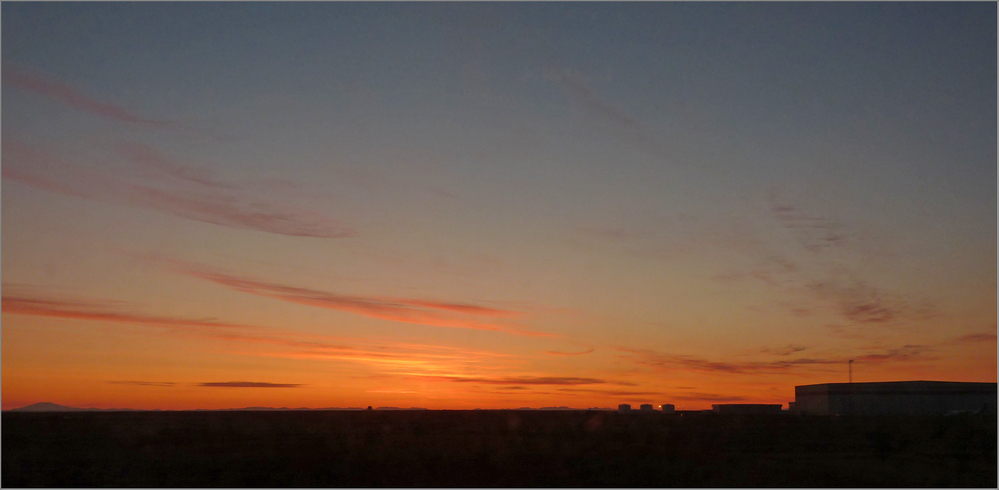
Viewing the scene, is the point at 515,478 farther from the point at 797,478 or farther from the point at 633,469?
the point at 797,478

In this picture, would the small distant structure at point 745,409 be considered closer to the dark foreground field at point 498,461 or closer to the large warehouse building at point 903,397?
the large warehouse building at point 903,397

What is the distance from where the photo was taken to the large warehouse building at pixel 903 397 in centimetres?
12719

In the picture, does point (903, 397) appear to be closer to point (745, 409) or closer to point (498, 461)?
point (745, 409)

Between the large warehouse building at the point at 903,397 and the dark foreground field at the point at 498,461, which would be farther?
the large warehouse building at the point at 903,397

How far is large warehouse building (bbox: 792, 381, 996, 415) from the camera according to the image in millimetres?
127188

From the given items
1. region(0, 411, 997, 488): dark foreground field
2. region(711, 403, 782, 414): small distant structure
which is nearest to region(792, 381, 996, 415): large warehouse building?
region(711, 403, 782, 414): small distant structure

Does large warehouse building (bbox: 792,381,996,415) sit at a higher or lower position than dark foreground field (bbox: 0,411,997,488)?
higher

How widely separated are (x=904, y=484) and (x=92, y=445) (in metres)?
48.6

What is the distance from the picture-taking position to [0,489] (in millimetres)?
30109

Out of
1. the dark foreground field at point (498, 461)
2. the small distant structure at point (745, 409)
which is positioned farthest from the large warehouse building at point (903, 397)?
the dark foreground field at point (498, 461)

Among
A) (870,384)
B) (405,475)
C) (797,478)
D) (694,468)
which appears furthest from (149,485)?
(870,384)

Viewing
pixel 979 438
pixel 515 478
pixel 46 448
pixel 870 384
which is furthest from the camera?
pixel 870 384

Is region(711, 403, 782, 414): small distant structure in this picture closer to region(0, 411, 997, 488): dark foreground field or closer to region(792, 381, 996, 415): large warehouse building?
region(792, 381, 996, 415): large warehouse building

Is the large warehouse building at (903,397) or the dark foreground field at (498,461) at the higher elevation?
the large warehouse building at (903,397)
